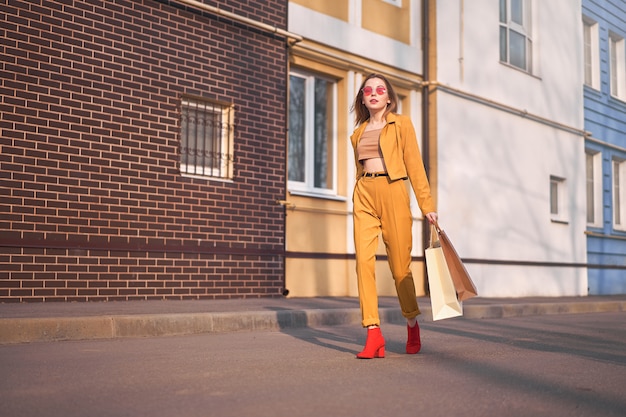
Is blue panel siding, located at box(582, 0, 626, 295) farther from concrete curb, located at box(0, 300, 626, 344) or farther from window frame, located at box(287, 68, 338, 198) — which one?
concrete curb, located at box(0, 300, 626, 344)

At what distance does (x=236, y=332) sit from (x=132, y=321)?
1134 millimetres

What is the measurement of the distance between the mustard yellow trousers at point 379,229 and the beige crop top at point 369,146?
16cm


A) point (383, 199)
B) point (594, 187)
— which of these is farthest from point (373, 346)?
point (594, 187)

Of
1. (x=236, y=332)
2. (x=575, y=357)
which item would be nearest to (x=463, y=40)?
(x=236, y=332)

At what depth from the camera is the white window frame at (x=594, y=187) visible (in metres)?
20.5

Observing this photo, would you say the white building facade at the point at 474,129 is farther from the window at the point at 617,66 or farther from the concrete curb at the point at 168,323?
the concrete curb at the point at 168,323

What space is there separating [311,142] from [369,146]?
298 inches

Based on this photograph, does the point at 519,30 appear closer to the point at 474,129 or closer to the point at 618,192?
the point at 474,129

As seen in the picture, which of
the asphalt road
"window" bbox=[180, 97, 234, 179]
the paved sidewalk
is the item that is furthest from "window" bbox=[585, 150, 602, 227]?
the asphalt road

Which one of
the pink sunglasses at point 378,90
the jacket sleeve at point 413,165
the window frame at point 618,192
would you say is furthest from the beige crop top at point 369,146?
the window frame at point 618,192

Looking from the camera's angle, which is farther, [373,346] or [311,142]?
[311,142]

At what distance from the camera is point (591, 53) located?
21.0 metres

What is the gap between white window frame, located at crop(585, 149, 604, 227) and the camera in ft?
67.2

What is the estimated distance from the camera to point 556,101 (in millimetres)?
18750
